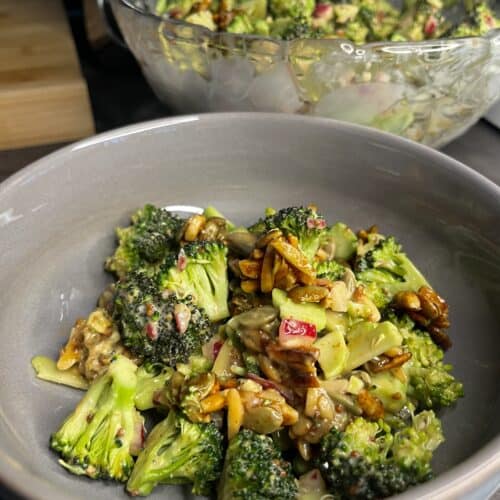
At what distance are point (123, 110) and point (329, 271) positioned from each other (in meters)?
1.10

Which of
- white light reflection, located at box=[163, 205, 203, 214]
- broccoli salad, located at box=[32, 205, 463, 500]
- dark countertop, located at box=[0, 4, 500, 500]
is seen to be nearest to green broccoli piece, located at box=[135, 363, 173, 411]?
broccoli salad, located at box=[32, 205, 463, 500]

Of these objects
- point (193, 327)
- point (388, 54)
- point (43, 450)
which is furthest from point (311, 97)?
point (43, 450)

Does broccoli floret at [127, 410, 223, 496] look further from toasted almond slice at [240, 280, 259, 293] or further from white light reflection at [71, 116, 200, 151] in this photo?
white light reflection at [71, 116, 200, 151]

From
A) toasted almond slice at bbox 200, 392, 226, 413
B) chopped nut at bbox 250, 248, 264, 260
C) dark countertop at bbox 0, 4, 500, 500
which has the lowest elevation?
dark countertop at bbox 0, 4, 500, 500

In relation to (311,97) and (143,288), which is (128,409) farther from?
(311,97)

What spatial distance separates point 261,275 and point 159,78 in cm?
78

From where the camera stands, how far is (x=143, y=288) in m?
1.10

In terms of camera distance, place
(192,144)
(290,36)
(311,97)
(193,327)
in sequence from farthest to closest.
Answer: (290,36), (311,97), (192,144), (193,327)

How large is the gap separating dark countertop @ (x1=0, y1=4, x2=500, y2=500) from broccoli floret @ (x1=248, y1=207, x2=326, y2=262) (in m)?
0.79

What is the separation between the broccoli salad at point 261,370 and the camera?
91 centimetres

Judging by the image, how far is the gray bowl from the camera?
104cm

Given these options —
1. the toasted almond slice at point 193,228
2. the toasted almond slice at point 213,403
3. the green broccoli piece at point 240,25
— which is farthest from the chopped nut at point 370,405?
the green broccoli piece at point 240,25

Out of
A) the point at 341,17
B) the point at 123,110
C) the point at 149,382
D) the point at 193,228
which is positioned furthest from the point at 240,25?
the point at 149,382

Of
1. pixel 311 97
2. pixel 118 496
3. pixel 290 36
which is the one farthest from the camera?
pixel 290 36
